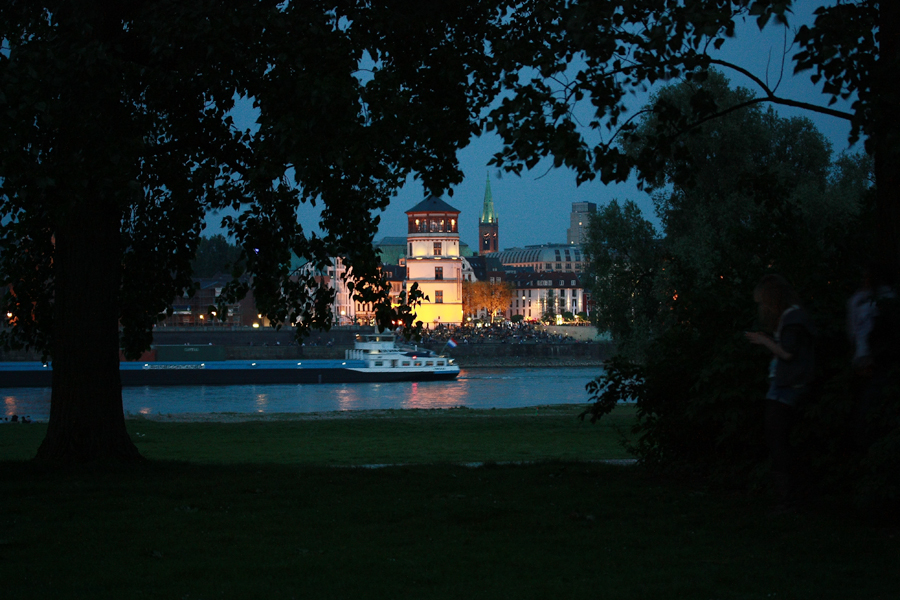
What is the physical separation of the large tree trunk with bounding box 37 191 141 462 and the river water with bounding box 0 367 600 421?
28760mm

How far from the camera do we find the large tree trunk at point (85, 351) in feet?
30.0

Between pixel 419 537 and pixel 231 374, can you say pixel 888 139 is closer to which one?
pixel 419 537

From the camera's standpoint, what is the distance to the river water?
1677 inches

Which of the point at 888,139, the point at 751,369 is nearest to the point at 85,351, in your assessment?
the point at 751,369

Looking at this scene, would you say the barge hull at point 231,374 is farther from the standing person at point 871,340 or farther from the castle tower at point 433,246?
the standing person at point 871,340

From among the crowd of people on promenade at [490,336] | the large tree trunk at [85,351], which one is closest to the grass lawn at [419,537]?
the large tree trunk at [85,351]

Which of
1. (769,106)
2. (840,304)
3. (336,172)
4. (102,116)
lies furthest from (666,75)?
(769,106)

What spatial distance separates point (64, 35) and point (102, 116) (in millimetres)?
769

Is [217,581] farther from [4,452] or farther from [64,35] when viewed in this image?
[4,452]

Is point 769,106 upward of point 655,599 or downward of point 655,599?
upward

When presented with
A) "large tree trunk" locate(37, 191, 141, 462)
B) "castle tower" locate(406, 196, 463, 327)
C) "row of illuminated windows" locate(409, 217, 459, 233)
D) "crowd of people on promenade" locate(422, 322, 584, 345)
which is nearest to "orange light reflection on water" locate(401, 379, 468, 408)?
"large tree trunk" locate(37, 191, 141, 462)

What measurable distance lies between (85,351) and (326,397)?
41036mm

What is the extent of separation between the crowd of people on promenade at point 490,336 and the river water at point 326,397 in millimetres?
36227

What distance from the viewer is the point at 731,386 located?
21.0 feet
